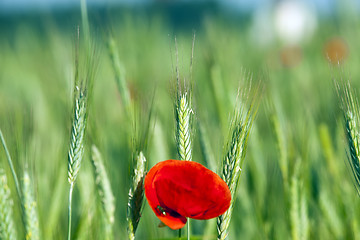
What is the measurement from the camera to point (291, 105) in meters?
1.32

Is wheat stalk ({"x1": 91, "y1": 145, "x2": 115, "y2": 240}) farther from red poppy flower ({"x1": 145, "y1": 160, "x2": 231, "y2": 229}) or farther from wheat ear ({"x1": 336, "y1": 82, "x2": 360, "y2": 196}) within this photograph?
wheat ear ({"x1": 336, "y1": 82, "x2": 360, "y2": 196})

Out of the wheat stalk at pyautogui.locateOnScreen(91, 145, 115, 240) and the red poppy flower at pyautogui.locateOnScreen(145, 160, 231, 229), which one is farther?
the wheat stalk at pyautogui.locateOnScreen(91, 145, 115, 240)

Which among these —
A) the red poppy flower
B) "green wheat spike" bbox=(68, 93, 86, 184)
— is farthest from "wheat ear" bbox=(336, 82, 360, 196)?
"green wheat spike" bbox=(68, 93, 86, 184)

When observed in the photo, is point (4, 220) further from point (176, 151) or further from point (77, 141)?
point (176, 151)

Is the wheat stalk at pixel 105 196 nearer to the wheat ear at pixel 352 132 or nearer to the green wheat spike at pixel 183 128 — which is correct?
the green wheat spike at pixel 183 128

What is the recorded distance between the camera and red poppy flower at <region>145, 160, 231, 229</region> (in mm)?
316

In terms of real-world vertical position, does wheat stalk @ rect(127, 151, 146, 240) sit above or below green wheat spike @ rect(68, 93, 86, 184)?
below

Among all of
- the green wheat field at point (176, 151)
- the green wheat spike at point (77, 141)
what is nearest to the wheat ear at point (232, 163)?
the green wheat field at point (176, 151)

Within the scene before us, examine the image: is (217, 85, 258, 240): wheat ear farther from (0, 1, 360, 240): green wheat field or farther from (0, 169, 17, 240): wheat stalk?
(0, 169, 17, 240): wheat stalk

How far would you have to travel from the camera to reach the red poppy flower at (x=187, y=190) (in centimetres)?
32

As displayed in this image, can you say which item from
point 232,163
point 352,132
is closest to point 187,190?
point 232,163

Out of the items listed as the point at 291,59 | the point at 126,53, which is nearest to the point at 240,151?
the point at 291,59

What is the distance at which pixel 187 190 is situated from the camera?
1.06ft

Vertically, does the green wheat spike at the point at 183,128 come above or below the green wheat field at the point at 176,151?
above
